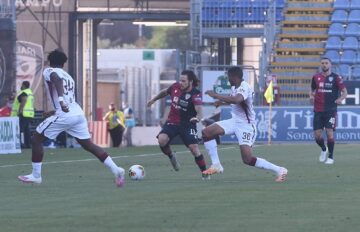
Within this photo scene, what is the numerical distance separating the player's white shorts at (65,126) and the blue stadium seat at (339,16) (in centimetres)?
2630

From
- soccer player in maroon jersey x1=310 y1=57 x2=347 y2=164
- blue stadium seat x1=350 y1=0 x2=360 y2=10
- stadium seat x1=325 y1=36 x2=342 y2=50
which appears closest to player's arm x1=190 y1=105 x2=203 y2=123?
soccer player in maroon jersey x1=310 y1=57 x2=347 y2=164

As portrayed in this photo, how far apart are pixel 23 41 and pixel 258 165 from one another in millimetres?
27992

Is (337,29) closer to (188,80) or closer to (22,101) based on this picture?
(22,101)

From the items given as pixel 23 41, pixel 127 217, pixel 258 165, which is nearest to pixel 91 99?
pixel 23 41

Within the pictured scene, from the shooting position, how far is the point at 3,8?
36.5 m

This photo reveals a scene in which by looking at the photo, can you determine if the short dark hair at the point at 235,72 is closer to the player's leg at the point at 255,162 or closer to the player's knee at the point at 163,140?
the player's leg at the point at 255,162

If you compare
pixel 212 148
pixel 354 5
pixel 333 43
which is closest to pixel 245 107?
pixel 212 148

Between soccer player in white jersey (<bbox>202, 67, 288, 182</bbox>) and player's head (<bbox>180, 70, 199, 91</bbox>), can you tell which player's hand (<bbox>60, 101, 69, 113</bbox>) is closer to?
soccer player in white jersey (<bbox>202, 67, 288, 182</bbox>)

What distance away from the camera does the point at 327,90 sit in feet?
74.9

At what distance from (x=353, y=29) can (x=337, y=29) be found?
0.55 meters

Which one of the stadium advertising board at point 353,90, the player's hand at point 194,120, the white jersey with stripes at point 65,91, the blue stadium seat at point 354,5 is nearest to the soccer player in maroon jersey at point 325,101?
the player's hand at point 194,120

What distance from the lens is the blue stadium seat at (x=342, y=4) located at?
4131cm

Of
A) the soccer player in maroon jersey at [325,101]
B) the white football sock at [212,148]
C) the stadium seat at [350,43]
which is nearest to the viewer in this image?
the white football sock at [212,148]

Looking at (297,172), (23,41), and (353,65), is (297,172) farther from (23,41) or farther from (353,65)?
(23,41)
